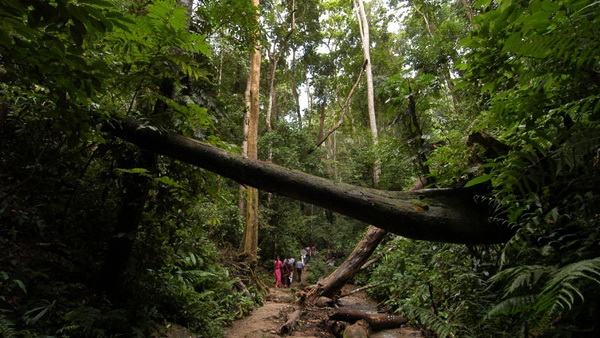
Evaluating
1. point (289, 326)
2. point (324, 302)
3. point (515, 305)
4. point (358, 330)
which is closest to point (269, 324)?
point (289, 326)

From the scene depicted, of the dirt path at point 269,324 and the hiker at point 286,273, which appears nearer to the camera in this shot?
the dirt path at point 269,324

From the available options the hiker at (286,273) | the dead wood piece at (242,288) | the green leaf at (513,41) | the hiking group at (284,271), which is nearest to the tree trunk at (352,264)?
the dead wood piece at (242,288)

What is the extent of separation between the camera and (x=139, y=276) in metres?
3.54

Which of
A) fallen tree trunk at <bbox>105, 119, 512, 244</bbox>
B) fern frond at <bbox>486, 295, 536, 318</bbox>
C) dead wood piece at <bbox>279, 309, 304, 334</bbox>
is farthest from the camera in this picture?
dead wood piece at <bbox>279, 309, 304, 334</bbox>

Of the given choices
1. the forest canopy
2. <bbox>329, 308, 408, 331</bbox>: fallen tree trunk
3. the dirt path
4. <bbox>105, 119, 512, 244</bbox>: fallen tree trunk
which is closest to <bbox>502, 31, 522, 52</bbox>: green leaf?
the forest canopy

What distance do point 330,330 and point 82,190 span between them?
5.63 metres

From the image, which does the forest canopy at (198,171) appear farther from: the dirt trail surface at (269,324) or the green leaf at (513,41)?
the dirt trail surface at (269,324)

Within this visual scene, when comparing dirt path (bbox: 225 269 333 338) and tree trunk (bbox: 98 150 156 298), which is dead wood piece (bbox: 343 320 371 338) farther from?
tree trunk (bbox: 98 150 156 298)

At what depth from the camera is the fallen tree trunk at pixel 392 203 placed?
2320 millimetres

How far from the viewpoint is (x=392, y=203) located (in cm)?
237

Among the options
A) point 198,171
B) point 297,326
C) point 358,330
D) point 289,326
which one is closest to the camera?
point 198,171

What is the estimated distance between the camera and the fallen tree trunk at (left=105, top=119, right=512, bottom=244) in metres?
2.32

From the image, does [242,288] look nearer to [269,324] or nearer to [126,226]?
[269,324]

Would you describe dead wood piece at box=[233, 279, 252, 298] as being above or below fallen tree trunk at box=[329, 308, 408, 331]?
above
